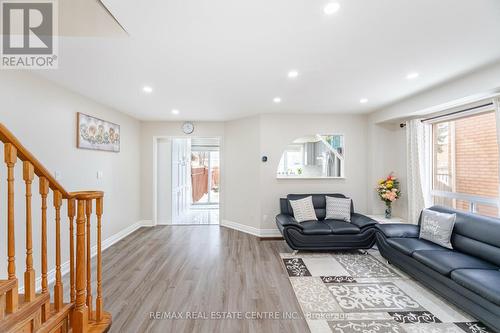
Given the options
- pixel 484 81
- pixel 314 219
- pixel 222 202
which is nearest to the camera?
pixel 484 81

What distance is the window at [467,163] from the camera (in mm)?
2995

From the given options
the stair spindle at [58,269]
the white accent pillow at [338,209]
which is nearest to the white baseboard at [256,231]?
the white accent pillow at [338,209]

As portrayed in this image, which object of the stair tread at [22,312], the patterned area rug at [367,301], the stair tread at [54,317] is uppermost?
the stair tread at [22,312]

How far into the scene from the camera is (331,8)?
156 centimetres

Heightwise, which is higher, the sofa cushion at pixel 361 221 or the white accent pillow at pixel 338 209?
the white accent pillow at pixel 338 209

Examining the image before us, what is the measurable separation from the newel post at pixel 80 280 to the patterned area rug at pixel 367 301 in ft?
6.11

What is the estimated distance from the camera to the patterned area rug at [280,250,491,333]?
2090 mm

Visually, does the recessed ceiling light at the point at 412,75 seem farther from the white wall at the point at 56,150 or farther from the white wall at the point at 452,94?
A: the white wall at the point at 56,150

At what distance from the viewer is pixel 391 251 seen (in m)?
3.17

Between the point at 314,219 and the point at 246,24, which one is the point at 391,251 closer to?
the point at 314,219

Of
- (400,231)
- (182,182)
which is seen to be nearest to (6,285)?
(400,231)

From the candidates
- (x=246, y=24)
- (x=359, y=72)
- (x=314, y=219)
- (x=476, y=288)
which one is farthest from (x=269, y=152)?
(x=476, y=288)

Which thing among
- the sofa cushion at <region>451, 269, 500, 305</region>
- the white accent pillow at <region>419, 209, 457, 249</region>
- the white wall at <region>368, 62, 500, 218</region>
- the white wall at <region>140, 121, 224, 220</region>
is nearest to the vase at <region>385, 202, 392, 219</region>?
the white wall at <region>368, 62, 500, 218</region>

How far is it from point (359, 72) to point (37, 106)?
3903mm
